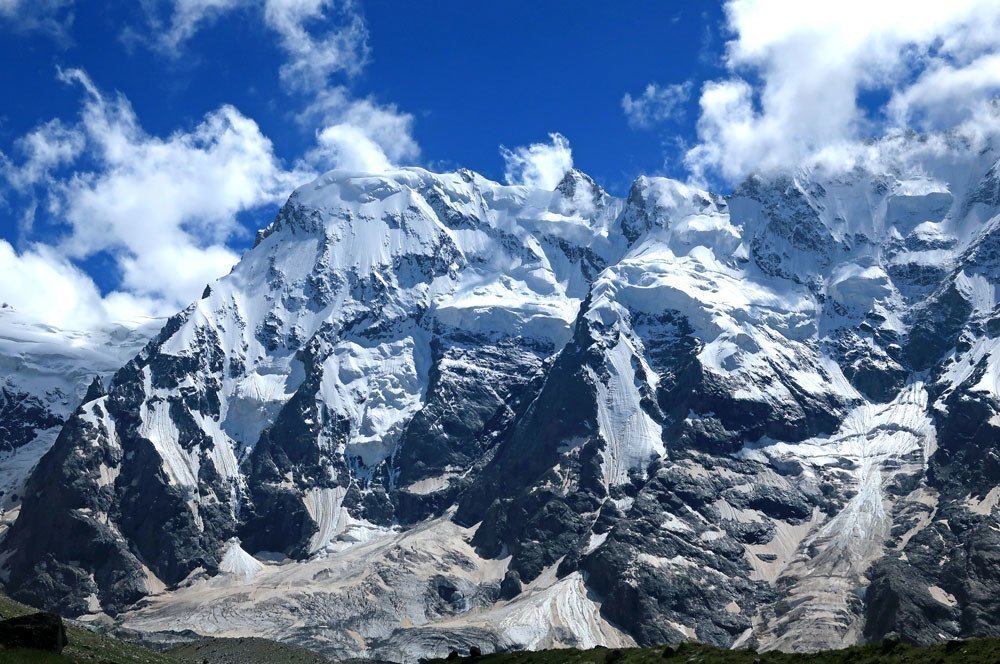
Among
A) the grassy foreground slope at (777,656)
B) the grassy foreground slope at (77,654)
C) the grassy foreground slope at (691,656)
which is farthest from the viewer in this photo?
the grassy foreground slope at (777,656)

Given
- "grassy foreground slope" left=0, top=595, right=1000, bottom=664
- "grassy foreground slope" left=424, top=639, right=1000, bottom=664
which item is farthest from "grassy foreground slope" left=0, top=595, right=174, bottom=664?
"grassy foreground slope" left=424, top=639, right=1000, bottom=664

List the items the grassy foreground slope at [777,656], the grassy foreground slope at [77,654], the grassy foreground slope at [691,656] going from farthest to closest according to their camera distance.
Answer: the grassy foreground slope at [777,656] → the grassy foreground slope at [691,656] → the grassy foreground slope at [77,654]

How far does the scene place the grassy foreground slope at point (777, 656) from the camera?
8094 cm

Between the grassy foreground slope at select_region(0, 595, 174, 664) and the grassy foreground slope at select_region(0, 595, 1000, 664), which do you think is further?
the grassy foreground slope at select_region(0, 595, 1000, 664)

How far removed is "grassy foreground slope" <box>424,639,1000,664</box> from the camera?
80.9 metres

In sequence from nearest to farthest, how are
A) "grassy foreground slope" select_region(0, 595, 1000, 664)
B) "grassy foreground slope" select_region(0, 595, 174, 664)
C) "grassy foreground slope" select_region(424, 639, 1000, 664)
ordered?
"grassy foreground slope" select_region(0, 595, 174, 664) → "grassy foreground slope" select_region(0, 595, 1000, 664) → "grassy foreground slope" select_region(424, 639, 1000, 664)

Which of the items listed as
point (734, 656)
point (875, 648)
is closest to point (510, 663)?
point (734, 656)

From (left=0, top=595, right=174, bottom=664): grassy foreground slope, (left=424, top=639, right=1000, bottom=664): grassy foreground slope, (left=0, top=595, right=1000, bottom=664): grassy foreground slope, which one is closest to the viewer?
(left=0, top=595, right=174, bottom=664): grassy foreground slope

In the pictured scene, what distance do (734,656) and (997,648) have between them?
839 inches

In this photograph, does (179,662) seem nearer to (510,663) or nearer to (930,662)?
(510,663)

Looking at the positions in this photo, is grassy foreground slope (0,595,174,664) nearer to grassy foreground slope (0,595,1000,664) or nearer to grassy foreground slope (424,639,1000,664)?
grassy foreground slope (0,595,1000,664)

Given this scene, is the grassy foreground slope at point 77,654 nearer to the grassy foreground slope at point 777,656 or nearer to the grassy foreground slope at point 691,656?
the grassy foreground slope at point 691,656

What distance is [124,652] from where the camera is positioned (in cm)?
11988

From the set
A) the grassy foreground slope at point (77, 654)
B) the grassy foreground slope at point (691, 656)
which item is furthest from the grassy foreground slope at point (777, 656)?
the grassy foreground slope at point (77, 654)
